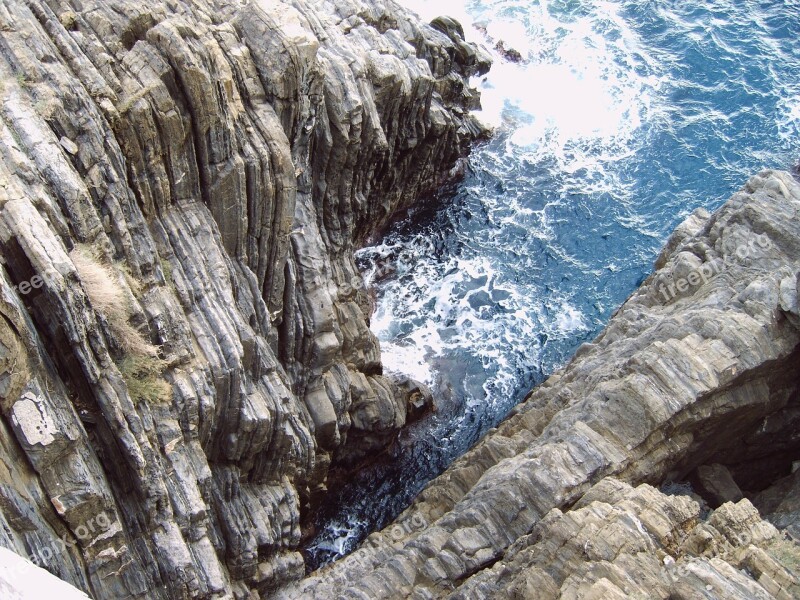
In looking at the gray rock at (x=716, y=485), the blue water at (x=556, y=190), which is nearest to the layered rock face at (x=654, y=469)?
the gray rock at (x=716, y=485)

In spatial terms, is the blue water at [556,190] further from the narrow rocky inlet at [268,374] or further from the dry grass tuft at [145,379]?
the dry grass tuft at [145,379]

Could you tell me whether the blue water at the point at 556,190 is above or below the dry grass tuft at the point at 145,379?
above

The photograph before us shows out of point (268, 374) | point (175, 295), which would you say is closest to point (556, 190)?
point (268, 374)

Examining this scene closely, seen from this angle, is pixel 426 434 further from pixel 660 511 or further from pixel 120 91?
pixel 120 91

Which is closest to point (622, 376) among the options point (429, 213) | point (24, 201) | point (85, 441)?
point (85, 441)

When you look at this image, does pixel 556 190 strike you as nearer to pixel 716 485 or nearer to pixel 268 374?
pixel 716 485
